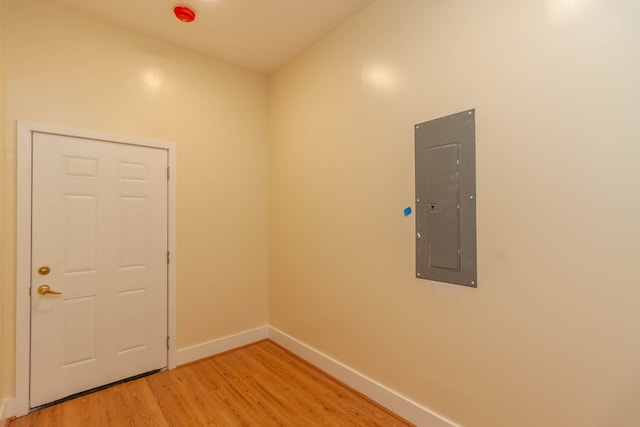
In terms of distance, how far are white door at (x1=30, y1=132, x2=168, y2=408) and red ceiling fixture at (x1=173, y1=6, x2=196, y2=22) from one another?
1.14m

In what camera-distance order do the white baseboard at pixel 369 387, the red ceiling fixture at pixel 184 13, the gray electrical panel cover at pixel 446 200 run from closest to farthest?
1. the gray electrical panel cover at pixel 446 200
2. the white baseboard at pixel 369 387
3. the red ceiling fixture at pixel 184 13

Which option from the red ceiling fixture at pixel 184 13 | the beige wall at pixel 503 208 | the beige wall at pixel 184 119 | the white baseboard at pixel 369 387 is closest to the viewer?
the beige wall at pixel 503 208

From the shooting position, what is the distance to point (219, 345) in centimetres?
317

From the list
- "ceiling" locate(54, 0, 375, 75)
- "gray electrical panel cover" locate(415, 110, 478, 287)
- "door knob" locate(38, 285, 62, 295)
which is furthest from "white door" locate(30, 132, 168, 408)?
"gray electrical panel cover" locate(415, 110, 478, 287)

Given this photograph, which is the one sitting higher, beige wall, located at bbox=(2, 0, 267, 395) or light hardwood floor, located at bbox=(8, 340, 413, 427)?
beige wall, located at bbox=(2, 0, 267, 395)

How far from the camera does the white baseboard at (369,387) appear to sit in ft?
6.56

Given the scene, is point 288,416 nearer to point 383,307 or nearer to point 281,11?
point 383,307

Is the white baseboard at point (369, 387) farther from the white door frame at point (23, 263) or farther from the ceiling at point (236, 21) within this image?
the ceiling at point (236, 21)

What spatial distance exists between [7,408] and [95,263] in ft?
3.58

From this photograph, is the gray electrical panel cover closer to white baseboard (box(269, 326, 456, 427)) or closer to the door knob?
white baseboard (box(269, 326, 456, 427))

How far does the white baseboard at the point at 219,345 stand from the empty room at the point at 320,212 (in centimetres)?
3

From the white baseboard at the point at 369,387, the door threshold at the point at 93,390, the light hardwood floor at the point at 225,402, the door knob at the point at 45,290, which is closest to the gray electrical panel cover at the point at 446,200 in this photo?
the white baseboard at the point at 369,387

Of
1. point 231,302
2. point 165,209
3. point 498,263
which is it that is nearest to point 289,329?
point 231,302

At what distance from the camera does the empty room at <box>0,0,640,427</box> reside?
144cm
